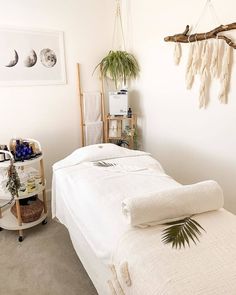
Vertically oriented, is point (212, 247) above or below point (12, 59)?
below

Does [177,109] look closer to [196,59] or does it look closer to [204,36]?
[196,59]

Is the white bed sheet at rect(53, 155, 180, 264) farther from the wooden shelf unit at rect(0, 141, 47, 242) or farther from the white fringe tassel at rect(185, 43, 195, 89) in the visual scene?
the white fringe tassel at rect(185, 43, 195, 89)

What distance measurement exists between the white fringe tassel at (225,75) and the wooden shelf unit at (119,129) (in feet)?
3.55

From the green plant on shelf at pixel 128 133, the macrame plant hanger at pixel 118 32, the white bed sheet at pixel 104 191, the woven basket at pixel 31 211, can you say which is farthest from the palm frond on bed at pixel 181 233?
the macrame plant hanger at pixel 118 32

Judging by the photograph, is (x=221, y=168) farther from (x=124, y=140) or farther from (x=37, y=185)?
(x=37, y=185)

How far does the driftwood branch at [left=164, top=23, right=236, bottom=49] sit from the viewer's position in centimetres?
172

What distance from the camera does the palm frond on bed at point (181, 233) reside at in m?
1.06

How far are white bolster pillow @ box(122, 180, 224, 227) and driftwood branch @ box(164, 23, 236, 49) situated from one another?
109 cm

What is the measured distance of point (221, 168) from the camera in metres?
2.04

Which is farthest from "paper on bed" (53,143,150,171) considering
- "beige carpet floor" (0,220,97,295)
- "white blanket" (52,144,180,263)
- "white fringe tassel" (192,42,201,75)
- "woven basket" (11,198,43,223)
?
"white fringe tassel" (192,42,201,75)

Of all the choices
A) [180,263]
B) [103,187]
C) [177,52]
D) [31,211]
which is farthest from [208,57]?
[31,211]

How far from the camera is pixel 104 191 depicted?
1.53 m

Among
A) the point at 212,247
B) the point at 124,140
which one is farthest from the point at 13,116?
the point at 212,247

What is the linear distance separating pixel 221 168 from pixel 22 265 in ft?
5.64
